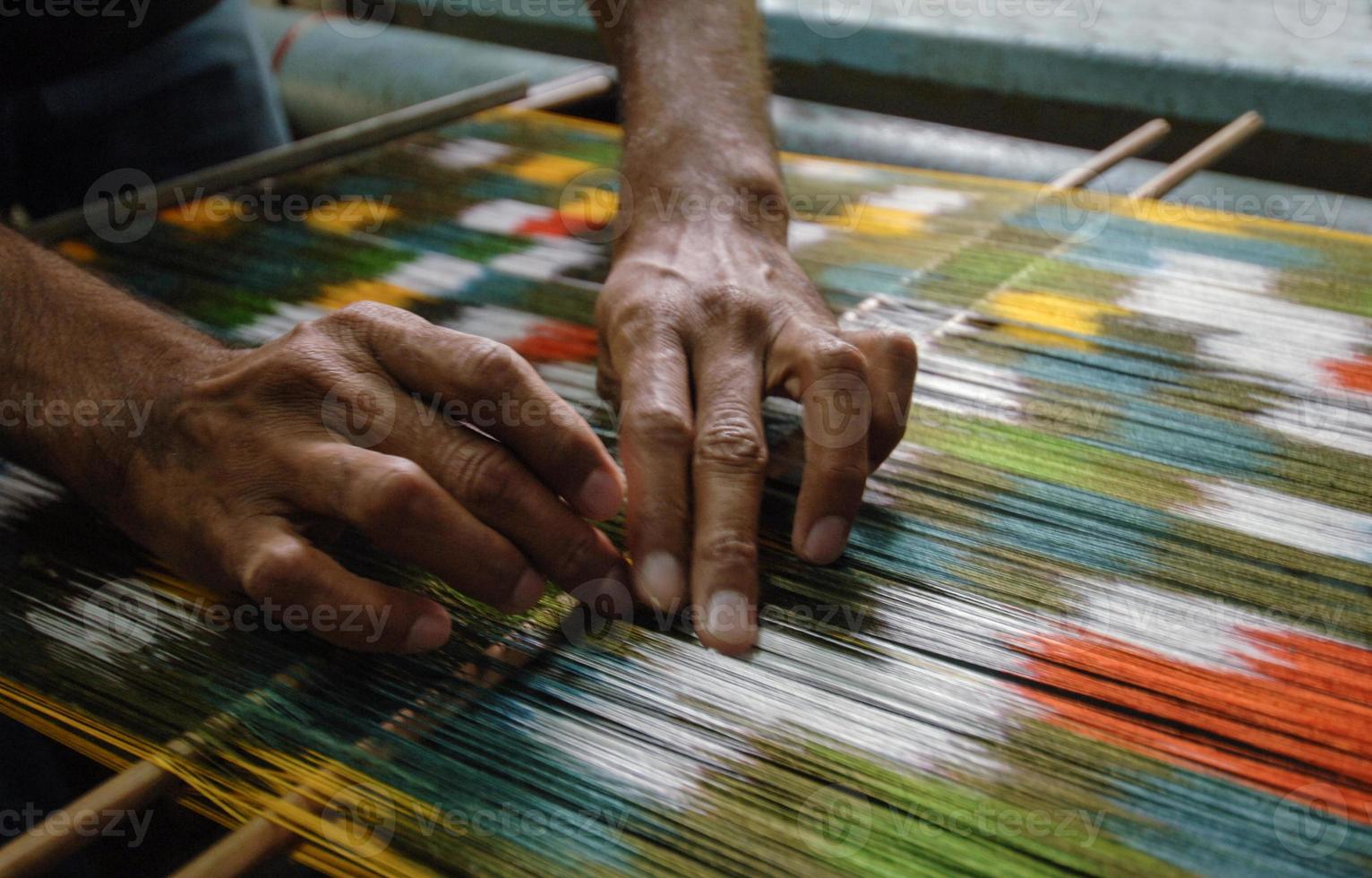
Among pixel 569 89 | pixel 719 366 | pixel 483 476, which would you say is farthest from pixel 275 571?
pixel 569 89

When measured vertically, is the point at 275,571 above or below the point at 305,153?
below

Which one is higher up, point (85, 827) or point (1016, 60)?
point (1016, 60)

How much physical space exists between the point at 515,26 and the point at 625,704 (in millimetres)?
2667

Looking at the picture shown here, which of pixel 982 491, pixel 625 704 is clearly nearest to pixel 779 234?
pixel 982 491

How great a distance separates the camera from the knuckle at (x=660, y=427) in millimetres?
816

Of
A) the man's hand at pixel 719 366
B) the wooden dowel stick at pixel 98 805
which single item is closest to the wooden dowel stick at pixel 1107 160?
the man's hand at pixel 719 366

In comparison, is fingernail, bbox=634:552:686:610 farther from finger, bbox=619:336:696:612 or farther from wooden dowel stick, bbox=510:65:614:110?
wooden dowel stick, bbox=510:65:614:110

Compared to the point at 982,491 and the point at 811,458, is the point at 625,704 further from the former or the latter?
the point at 982,491

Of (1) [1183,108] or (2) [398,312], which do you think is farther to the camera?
(1) [1183,108]

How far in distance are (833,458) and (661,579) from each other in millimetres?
159

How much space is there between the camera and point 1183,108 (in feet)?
6.40

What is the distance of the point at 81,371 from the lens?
0.88 meters

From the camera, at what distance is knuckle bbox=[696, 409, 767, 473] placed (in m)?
0.80

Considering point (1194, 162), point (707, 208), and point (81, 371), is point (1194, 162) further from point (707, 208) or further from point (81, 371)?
point (81, 371)
